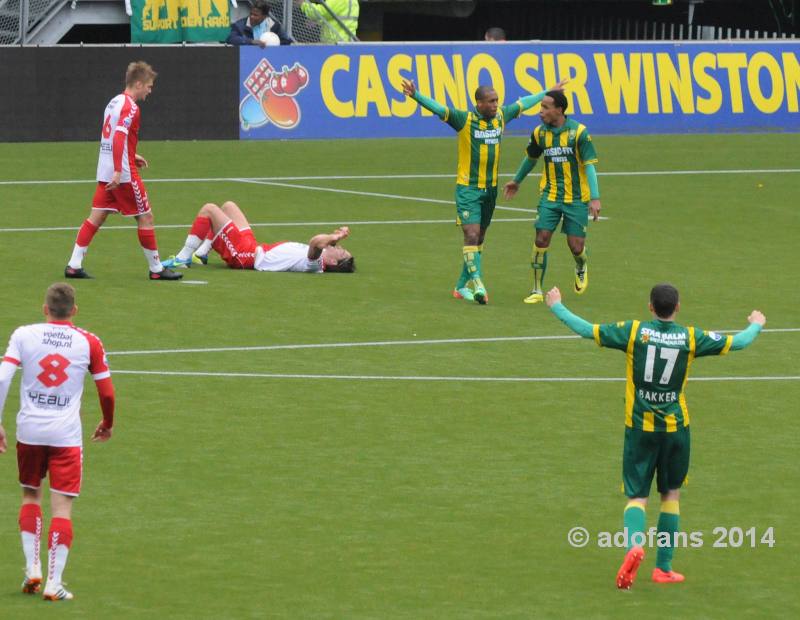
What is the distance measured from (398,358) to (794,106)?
21.2m

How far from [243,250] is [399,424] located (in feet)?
24.9

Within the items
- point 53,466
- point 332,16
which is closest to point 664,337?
point 53,466

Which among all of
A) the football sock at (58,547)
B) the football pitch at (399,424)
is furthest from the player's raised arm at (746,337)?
the football sock at (58,547)

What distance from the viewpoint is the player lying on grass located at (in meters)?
20.1

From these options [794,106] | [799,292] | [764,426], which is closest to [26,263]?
[799,292]

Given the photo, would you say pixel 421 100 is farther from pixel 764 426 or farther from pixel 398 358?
pixel 764 426

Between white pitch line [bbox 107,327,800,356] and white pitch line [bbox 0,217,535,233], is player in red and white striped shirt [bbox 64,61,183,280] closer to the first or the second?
white pitch line [bbox 107,327,800,356]

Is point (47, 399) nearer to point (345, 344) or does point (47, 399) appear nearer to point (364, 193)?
point (345, 344)

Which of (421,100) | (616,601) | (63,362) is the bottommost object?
(616,601)

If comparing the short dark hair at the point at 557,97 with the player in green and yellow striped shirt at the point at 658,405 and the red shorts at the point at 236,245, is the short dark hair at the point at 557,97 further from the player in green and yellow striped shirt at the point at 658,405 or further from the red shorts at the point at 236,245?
the player in green and yellow striped shirt at the point at 658,405

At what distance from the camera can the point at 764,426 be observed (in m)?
13.2

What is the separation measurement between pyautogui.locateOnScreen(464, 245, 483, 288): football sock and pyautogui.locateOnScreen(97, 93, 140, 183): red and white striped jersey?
3.53 meters

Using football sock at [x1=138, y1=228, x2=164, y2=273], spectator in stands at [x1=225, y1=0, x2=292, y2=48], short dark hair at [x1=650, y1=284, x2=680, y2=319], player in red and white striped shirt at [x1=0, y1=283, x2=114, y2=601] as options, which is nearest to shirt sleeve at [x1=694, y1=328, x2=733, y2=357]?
short dark hair at [x1=650, y1=284, x2=680, y2=319]

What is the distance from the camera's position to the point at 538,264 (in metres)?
18.5
